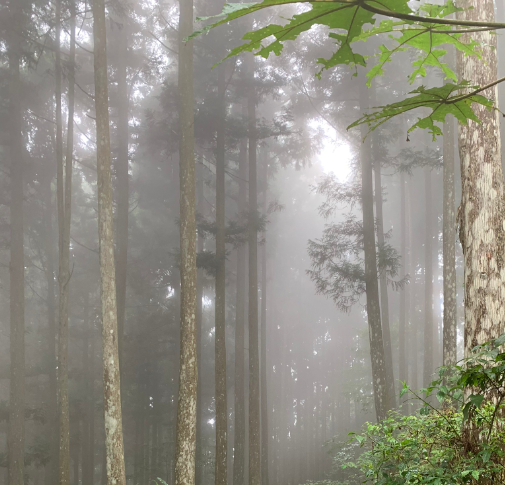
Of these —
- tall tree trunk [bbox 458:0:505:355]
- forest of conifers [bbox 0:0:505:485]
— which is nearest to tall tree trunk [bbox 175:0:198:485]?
forest of conifers [bbox 0:0:505:485]

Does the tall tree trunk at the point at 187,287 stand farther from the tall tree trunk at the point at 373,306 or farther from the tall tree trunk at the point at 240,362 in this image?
the tall tree trunk at the point at 240,362

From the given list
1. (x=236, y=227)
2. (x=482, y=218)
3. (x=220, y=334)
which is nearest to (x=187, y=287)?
(x=220, y=334)

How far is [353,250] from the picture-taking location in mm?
15336

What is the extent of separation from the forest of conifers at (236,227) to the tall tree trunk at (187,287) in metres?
0.04

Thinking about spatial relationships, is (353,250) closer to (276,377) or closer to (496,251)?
(496,251)

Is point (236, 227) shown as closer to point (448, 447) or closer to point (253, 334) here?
point (253, 334)

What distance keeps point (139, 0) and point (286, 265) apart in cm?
2360

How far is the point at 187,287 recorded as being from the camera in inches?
328

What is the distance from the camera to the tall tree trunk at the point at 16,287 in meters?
12.9

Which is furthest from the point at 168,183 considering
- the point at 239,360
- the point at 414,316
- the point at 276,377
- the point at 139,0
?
the point at 276,377

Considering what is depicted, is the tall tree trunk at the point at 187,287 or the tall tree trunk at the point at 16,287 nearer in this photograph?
the tall tree trunk at the point at 187,287

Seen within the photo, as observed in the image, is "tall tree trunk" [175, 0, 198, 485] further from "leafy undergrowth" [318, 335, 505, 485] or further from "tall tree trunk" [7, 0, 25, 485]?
"tall tree trunk" [7, 0, 25, 485]

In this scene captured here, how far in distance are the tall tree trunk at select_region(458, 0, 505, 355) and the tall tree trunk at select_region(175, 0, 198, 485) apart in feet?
16.8

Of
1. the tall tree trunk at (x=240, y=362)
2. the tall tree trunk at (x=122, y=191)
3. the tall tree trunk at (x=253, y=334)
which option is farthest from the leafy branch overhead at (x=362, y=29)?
the tall tree trunk at (x=240, y=362)
